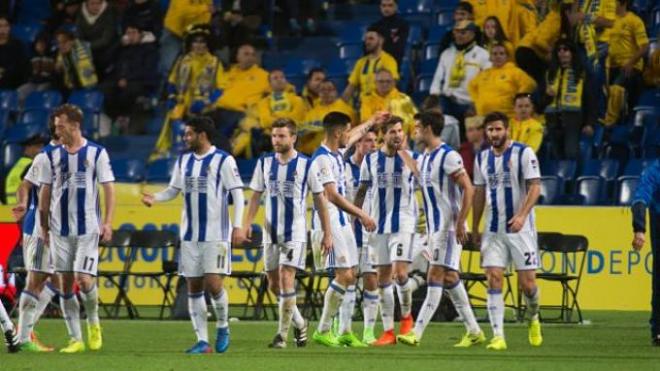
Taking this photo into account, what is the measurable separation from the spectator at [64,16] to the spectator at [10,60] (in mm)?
879

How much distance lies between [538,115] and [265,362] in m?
10.8

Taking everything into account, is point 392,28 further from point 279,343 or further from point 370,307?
point 279,343

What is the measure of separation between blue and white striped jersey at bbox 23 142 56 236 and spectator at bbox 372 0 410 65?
9524 mm

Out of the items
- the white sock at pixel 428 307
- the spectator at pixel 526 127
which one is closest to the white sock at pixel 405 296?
the white sock at pixel 428 307

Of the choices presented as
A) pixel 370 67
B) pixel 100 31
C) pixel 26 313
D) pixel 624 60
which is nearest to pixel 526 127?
pixel 624 60

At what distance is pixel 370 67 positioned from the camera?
24.5 m

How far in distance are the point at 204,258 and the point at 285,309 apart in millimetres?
1089

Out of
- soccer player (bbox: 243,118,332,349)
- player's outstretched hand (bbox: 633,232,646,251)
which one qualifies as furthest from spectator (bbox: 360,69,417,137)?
player's outstretched hand (bbox: 633,232,646,251)

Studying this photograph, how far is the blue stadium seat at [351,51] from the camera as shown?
2680cm

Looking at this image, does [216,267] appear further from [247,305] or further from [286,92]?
[286,92]

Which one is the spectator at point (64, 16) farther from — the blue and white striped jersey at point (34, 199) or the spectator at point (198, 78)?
the blue and white striped jersey at point (34, 199)

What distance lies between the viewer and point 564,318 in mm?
21406

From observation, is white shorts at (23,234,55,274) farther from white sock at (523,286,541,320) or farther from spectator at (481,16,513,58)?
spectator at (481,16,513,58)

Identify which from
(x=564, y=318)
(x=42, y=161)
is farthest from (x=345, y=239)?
(x=564, y=318)
